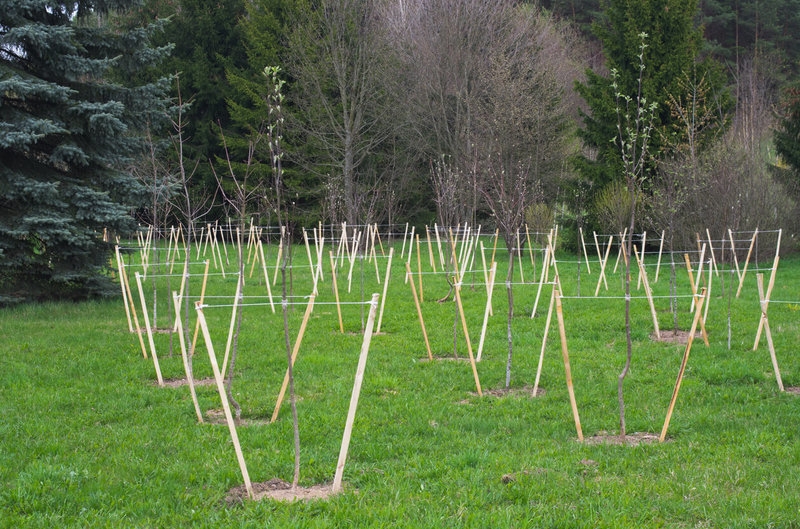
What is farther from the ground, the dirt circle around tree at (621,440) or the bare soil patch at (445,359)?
the bare soil patch at (445,359)

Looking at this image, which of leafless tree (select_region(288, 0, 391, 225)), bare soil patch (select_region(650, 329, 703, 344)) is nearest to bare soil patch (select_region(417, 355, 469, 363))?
bare soil patch (select_region(650, 329, 703, 344))

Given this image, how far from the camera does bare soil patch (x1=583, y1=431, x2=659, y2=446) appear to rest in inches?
195

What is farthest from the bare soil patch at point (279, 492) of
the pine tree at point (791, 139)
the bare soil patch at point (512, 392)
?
the pine tree at point (791, 139)

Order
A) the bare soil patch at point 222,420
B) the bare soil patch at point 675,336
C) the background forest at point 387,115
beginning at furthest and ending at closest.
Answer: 1. the background forest at point 387,115
2. the bare soil patch at point 675,336
3. the bare soil patch at point 222,420

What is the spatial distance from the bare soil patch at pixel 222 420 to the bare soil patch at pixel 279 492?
3.95 feet

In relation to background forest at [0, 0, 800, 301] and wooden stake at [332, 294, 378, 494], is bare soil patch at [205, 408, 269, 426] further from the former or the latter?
background forest at [0, 0, 800, 301]

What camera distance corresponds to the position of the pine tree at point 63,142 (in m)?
10.6

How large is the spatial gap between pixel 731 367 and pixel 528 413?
2.74 metres

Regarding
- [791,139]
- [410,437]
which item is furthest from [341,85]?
[410,437]

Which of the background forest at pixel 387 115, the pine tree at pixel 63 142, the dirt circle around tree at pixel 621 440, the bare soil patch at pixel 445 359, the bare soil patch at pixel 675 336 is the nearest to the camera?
the dirt circle around tree at pixel 621 440

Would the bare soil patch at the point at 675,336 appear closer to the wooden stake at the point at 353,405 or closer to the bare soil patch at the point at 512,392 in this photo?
the bare soil patch at the point at 512,392

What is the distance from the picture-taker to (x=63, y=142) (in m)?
11.3

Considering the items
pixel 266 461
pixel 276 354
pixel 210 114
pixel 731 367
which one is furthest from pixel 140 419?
pixel 210 114

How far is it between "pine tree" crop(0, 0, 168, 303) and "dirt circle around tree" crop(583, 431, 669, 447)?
8.88 metres
